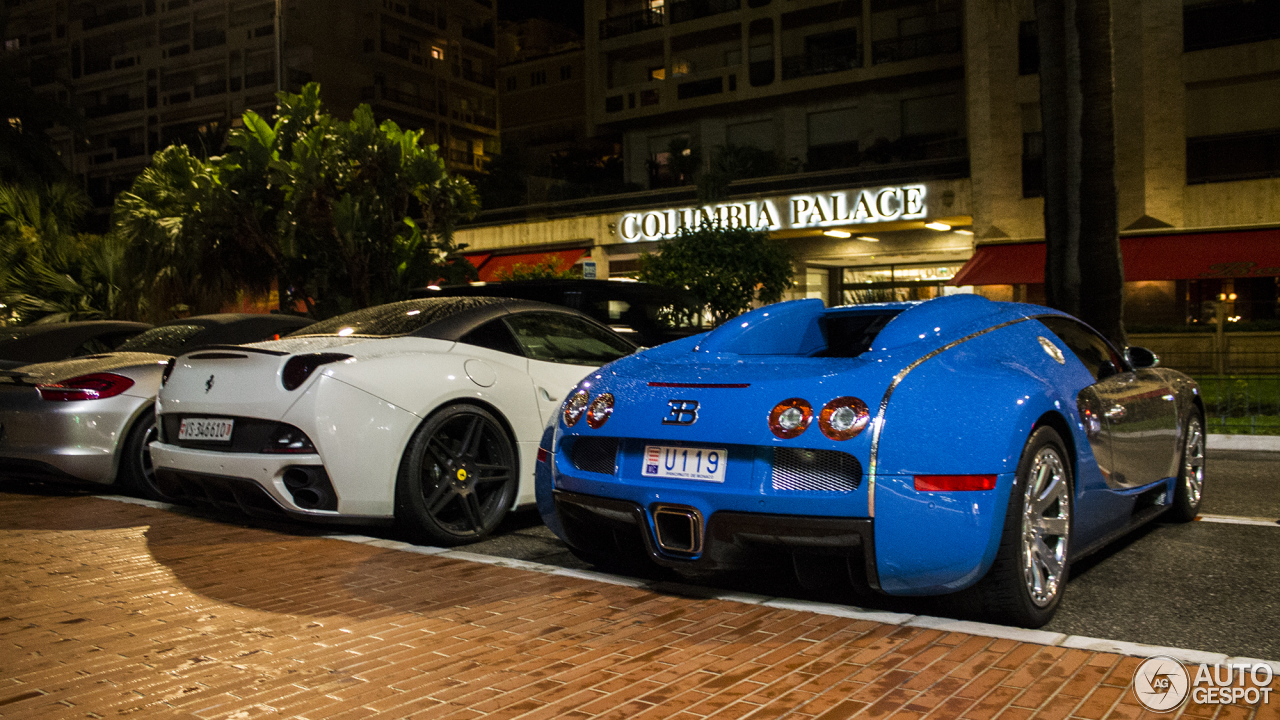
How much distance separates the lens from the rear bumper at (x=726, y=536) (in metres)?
3.48

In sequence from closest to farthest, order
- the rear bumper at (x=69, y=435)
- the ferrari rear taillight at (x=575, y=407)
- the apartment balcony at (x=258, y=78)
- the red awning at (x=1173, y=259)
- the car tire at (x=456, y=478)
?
the ferrari rear taillight at (x=575, y=407)
the car tire at (x=456, y=478)
the rear bumper at (x=69, y=435)
the red awning at (x=1173, y=259)
the apartment balcony at (x=258, y=78)

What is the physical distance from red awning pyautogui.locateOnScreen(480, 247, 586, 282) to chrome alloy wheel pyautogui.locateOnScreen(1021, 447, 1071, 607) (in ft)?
85.5

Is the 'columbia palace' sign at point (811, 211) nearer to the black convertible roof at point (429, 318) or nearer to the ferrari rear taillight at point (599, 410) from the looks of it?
the black convertible roof at point (429, 318)

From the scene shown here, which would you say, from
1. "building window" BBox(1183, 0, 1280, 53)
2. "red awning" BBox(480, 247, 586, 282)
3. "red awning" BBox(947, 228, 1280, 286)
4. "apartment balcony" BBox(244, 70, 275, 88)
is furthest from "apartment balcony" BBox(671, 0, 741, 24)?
"apartment balcony" BBox(244, 70, 275, 88)

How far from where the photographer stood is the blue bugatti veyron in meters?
3.45

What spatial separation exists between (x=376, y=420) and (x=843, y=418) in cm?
244

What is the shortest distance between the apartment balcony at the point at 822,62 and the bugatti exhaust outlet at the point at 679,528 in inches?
1102

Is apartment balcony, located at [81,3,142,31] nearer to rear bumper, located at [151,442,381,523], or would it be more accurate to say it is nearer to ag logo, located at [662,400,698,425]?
rear bumper, located at [151,442,381,523]

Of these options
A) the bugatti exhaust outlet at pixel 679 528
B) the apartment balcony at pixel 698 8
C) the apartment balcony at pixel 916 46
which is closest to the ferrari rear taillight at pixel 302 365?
the bugatti exhaust outlet at pixel 679 528

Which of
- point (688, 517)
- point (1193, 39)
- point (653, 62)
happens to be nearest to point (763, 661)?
point (688, 517)

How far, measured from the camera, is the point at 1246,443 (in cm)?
986

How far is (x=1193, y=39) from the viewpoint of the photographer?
23.1 meters

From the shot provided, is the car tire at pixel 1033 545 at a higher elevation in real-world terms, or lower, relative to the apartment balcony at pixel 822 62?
lower

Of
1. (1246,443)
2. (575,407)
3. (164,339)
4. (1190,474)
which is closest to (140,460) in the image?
(164,339)
